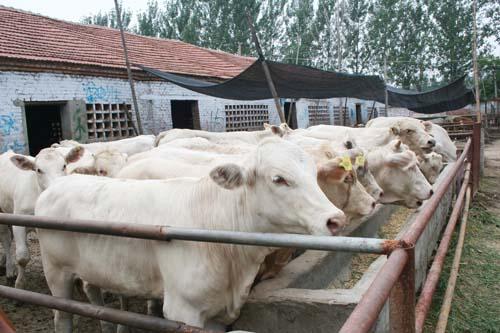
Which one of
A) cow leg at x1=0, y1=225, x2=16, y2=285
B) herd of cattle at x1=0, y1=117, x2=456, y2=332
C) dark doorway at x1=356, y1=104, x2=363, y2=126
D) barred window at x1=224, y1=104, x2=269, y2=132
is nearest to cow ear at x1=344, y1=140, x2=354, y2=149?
herd of cattle at x1=0, y1=117, x2=456, y2=332

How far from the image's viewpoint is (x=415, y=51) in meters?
38.7

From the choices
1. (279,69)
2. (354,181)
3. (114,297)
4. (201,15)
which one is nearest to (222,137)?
(279,69)

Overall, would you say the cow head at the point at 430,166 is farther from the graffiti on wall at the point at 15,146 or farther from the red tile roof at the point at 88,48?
the red tile roof at the point at 88,48

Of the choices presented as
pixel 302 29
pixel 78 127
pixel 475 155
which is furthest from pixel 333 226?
pixel 302 29

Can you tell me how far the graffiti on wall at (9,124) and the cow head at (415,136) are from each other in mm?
7138

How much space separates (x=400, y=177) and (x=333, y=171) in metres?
1.25

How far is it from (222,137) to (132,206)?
15.3 ft

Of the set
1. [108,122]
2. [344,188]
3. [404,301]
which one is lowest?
[404,301]

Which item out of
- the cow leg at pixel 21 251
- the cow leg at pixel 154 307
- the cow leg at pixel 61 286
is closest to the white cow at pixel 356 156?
the cow leg at pixel 154 307

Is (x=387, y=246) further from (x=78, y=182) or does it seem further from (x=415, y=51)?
(x=415, y=51)

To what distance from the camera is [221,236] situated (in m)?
1.79

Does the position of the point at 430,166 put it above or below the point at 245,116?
below

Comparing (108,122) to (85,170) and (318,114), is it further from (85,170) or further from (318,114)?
(318,114)

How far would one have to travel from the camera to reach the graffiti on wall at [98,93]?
33.2ft
